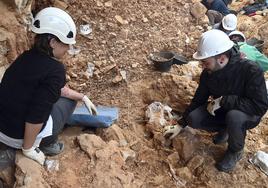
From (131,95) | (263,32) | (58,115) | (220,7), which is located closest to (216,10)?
(220,7)

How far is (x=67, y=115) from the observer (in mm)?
3619

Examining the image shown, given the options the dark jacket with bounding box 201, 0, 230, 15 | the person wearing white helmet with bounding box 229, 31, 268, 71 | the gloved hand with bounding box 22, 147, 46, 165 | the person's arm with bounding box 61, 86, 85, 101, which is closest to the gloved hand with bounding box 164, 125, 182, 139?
the person's arm with bounding box 61, 86, 85, 101

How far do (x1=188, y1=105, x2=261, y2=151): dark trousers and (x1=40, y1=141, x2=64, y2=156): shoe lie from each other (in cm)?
133

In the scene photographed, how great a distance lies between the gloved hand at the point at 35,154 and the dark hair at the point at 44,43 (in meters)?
0.87

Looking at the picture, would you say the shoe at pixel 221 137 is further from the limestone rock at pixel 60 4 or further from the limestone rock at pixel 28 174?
the limestone rock at pixel 60 4

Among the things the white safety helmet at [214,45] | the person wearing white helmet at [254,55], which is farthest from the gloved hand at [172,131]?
the person wearing white helmet at [254,55]

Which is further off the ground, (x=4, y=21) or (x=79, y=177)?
(x=4, y=21)

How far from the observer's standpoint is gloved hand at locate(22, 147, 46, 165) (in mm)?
3298

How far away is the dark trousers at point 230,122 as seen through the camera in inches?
143

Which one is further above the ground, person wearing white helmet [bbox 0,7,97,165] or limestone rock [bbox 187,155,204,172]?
person wearing white helmet [bbox 0,7,97,165]

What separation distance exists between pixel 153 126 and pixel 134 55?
135 cm

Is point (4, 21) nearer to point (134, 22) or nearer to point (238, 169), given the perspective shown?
point (134, 22)

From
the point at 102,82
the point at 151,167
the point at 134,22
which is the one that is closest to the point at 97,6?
the point at 134,22

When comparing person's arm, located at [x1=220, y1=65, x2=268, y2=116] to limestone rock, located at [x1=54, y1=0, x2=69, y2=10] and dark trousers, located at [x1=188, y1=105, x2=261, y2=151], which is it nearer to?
dark trousers, located at [x1=188, y1=105, x2=261, y2=151]
